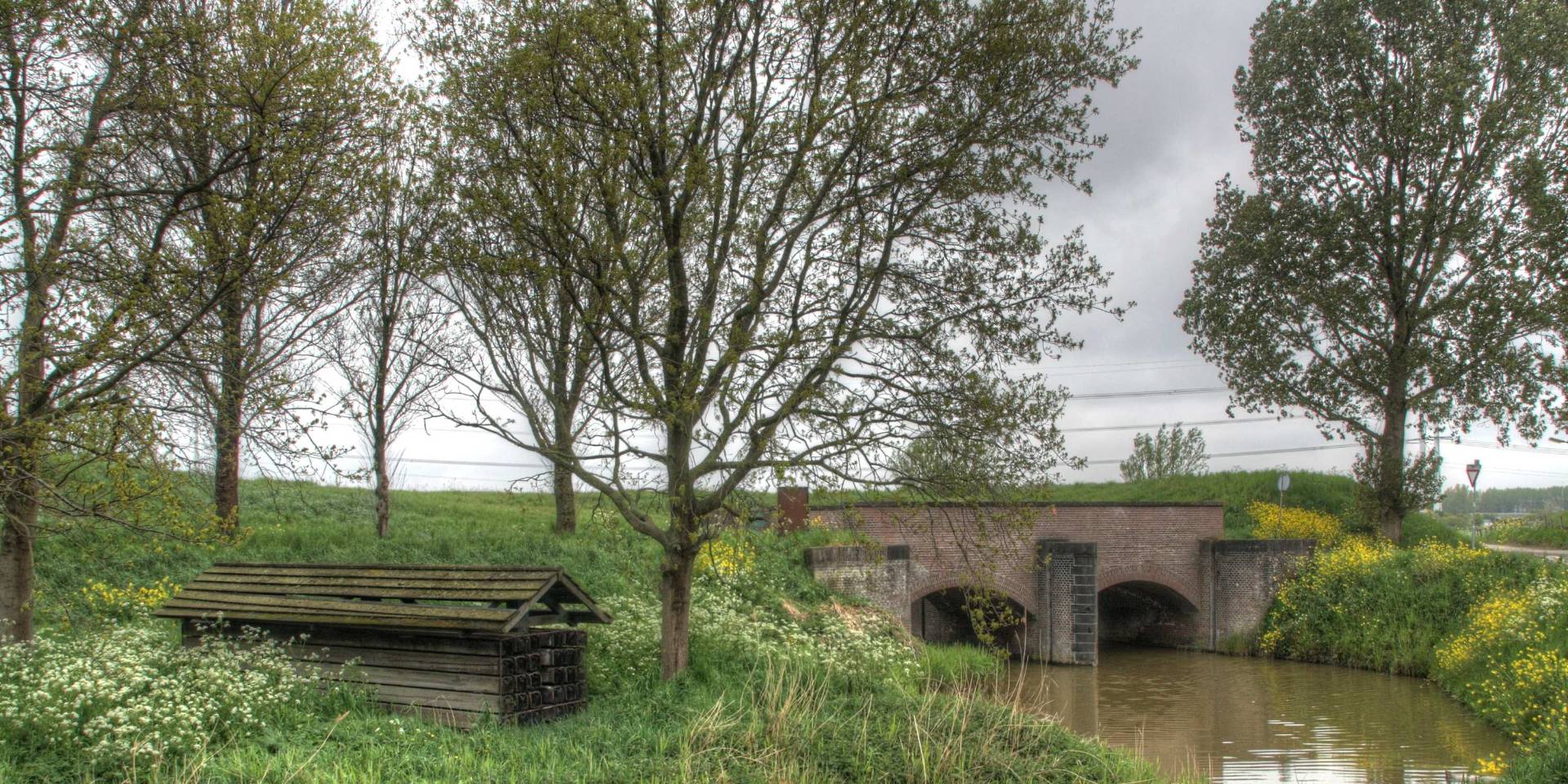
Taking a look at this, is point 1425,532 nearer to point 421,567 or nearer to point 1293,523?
point 1293,523

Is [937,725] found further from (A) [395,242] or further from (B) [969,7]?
(A) [395,242]

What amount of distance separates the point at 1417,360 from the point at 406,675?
2530 cm

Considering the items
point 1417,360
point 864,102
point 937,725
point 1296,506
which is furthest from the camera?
point 1296,506

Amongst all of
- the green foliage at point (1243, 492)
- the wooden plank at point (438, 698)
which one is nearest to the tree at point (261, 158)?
the wooden plank at point (438, 698)

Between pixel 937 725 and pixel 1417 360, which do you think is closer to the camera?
pixel 937 725

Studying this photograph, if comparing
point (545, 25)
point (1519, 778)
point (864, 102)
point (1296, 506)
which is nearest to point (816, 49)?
point (864, 102)

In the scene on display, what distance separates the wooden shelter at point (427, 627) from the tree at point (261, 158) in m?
1.71

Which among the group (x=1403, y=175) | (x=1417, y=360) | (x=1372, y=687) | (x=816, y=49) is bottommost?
(x=1372, y=687)

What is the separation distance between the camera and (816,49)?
1143cm

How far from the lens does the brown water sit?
570 inches

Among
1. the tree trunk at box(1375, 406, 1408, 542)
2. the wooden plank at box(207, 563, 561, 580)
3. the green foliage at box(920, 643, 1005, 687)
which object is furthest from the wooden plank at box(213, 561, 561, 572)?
the tree trunk at box(1375, 406, 1408, 542)

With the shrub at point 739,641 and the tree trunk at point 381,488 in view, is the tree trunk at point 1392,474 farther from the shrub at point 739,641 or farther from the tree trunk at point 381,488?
the tree trunk at point 381,488

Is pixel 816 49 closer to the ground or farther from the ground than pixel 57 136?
farther from the ground

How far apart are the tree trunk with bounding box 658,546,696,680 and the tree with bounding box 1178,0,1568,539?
2161 centimetres
